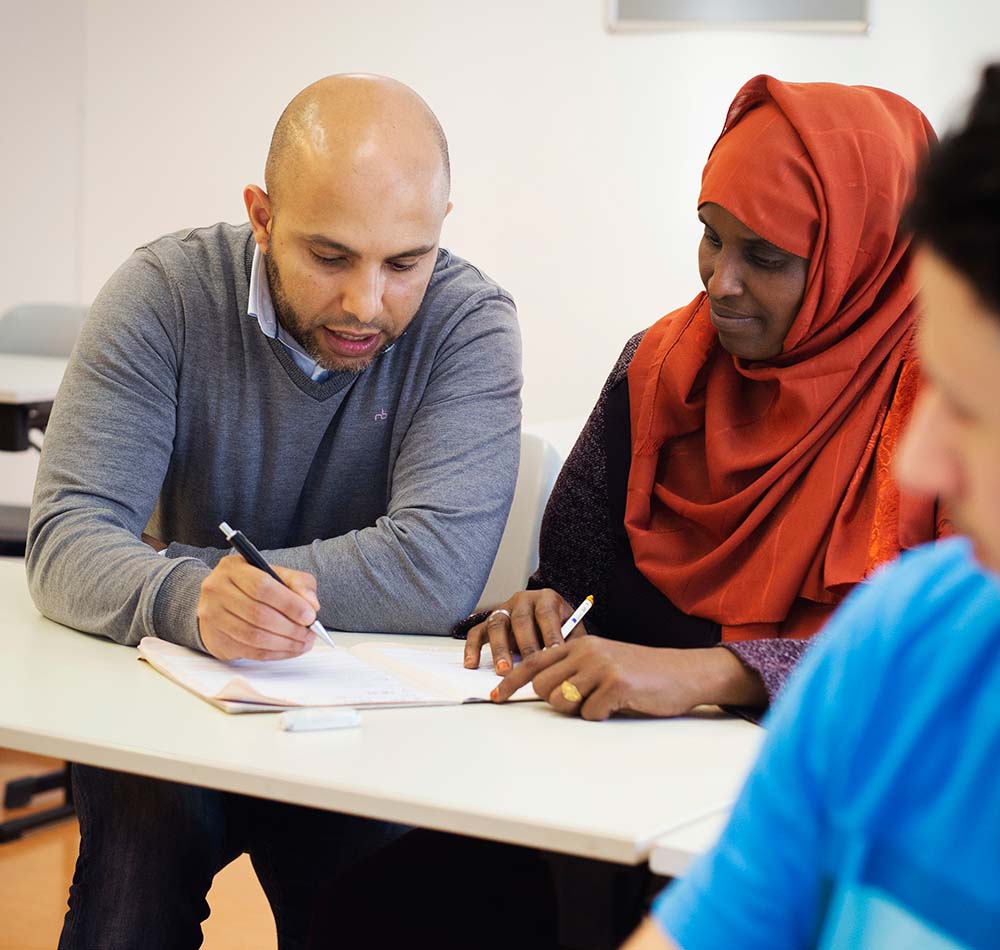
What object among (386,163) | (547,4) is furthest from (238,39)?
(386,163)

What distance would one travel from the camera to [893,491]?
1.52 m

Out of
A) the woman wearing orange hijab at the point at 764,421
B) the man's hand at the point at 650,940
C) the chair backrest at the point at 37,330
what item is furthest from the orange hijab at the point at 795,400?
the chair backrest at the point at 37,330

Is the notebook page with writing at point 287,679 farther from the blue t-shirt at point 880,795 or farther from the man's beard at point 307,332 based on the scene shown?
the blue t-shirt at point 880,795

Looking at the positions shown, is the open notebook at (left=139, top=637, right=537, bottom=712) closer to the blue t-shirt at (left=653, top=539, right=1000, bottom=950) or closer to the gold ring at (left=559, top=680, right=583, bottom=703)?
the gold ring at (left=559, top=680, right=583, bottom=703)

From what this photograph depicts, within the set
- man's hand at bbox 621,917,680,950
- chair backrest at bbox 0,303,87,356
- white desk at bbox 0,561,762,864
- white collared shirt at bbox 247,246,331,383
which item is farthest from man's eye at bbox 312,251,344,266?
chair backrest at bbox 0,303,87,356

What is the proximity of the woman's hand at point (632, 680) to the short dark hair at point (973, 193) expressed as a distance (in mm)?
820

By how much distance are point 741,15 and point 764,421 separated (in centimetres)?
283

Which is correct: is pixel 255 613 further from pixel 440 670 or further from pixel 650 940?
pixel 650 940

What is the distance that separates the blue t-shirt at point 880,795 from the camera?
1.97 ft

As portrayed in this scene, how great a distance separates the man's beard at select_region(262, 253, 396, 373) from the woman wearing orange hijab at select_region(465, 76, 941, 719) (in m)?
0.34

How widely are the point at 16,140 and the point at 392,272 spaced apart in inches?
142

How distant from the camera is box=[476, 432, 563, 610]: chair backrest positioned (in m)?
2.06

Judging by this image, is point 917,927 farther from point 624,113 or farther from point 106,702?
point 624,113

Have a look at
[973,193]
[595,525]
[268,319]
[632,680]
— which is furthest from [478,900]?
[973,193]
